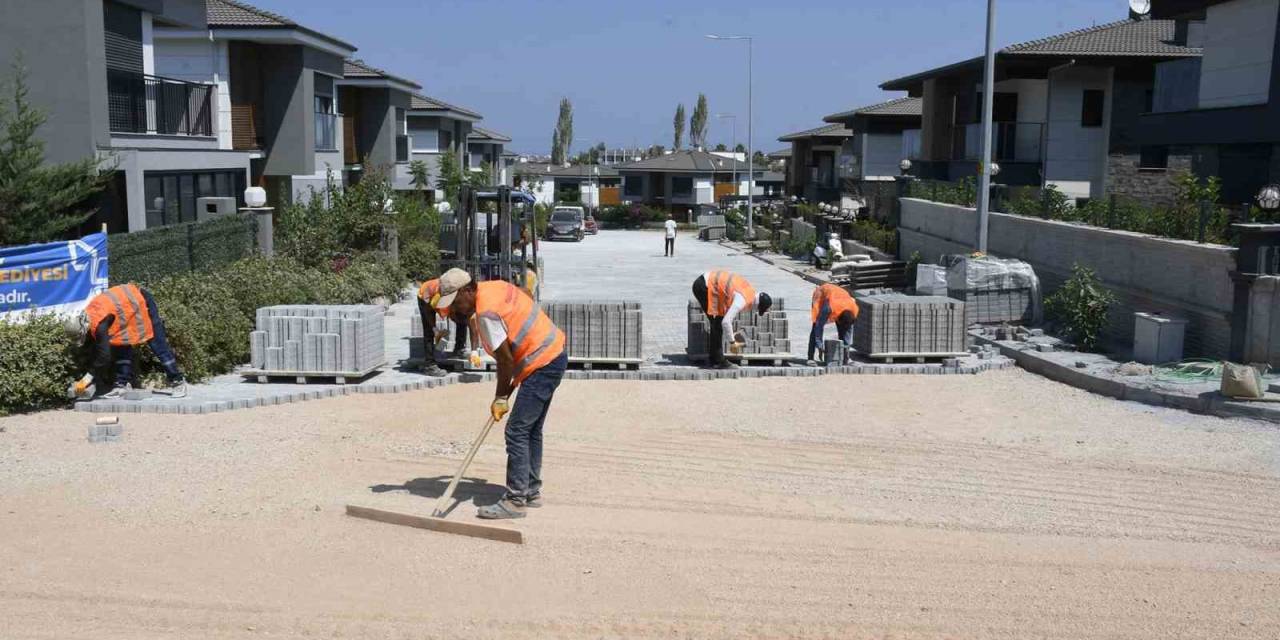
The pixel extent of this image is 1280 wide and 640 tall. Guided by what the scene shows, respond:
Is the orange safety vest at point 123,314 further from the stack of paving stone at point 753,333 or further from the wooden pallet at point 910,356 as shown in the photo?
the wooden pallet at point 910,356

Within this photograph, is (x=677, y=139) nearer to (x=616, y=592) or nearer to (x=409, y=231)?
(x=409, y=231)

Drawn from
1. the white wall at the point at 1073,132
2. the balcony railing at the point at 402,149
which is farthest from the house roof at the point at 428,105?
the white wall at the point at 1073,132

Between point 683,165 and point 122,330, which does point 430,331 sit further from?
point 683,165

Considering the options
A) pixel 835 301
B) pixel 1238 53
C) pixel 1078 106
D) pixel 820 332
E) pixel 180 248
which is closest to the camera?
pixel 835 301

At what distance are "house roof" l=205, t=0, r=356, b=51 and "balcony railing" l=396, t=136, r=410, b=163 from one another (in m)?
14.3

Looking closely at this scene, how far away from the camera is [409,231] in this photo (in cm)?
2884

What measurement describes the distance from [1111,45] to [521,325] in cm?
2757

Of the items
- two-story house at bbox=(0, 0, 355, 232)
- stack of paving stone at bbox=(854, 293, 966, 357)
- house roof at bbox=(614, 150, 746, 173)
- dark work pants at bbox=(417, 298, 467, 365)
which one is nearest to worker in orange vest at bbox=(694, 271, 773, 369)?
stack of paving stone at bbox=(854, 293, 966, 357)

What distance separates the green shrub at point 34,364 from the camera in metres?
12.3

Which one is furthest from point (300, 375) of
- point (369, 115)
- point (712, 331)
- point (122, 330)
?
point (369, 115)

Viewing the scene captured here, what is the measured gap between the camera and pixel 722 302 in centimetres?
1514

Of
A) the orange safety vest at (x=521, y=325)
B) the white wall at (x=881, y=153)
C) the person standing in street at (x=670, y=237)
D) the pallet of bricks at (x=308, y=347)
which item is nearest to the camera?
the orange safety vest at (x=521, y=325)

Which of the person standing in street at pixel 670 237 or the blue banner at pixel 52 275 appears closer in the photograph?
the blue banner at pixel 52 275

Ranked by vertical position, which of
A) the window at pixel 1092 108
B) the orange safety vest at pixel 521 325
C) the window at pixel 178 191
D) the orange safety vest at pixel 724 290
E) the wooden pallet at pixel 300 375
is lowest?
the wooden pallet at pixel 300 375
